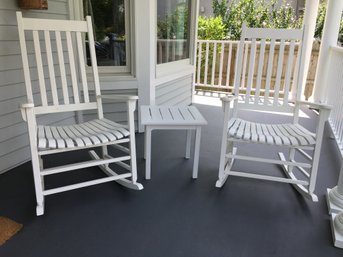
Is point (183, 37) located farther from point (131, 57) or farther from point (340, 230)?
point (340, 230)

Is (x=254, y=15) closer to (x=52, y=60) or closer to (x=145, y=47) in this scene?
(x=145, y=47)

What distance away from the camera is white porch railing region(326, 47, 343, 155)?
3.09m

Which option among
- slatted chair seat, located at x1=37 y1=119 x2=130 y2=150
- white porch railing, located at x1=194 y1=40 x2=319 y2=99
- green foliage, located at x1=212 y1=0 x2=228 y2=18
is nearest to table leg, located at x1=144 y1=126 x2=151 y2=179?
slatted chair seat, located at x1=37 y1=119 x2=130 y2=150

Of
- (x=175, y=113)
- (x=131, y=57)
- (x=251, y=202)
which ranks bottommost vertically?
(x=251, y=202)

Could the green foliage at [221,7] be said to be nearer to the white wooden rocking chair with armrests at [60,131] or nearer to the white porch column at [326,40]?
the white porch column at [326,40]

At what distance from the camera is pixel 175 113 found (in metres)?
2.39

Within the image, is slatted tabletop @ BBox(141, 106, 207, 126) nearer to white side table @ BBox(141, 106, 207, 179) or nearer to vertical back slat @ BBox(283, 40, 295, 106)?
white side table @ BBox(141, 106, 207, 179)

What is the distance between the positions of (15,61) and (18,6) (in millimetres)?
417

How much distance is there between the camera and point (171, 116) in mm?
2295

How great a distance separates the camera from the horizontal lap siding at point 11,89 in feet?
7.06

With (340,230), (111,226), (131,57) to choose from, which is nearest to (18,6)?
(131,57)

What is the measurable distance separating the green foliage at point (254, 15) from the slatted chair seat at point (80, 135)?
505 cm

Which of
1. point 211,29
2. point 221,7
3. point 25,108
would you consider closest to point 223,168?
point 25,108

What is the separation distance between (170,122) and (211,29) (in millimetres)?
4307
